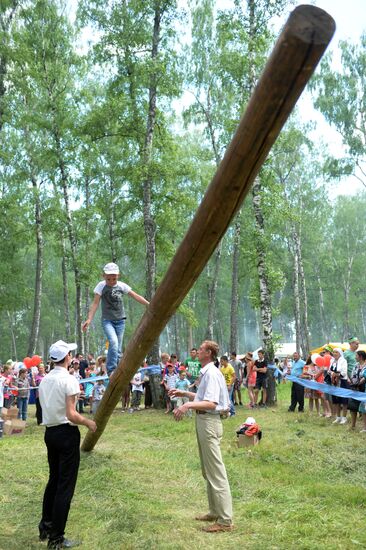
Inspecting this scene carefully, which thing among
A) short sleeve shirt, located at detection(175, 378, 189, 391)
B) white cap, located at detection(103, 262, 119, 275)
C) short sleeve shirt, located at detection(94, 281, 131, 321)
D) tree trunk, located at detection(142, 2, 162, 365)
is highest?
tree trunk, located at detection(142, 2, 162, 365)

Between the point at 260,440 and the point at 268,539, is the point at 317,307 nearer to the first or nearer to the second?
the point at 260,440

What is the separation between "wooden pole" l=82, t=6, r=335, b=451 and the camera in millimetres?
2160

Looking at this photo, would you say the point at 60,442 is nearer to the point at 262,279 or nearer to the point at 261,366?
the point at 261,366

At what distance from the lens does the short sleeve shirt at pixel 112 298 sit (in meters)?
6.78

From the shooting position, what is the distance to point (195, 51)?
94.4 feet

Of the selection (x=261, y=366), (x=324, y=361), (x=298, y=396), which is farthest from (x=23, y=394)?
(x=324, y=361)

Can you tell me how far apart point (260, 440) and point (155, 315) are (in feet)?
21.9

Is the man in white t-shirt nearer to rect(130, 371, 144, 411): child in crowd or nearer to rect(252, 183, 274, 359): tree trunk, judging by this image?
rect(130, 371, 144, 411): child in crowd

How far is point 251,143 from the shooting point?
2.54 m

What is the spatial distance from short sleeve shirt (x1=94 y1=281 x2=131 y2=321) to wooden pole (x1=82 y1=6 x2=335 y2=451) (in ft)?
9.23

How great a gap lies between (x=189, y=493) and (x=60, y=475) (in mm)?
2206

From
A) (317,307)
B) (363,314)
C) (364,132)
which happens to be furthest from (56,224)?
(363,314)

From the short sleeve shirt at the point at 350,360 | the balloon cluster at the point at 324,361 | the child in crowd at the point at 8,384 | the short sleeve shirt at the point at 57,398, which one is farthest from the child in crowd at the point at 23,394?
the short sleeve shirt at the point at 57,398

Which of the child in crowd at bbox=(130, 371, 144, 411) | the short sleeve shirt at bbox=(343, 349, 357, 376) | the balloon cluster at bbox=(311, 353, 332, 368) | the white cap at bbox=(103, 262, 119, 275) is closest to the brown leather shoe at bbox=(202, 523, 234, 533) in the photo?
the white cap at bbox=(103, 262, 119, 275)
